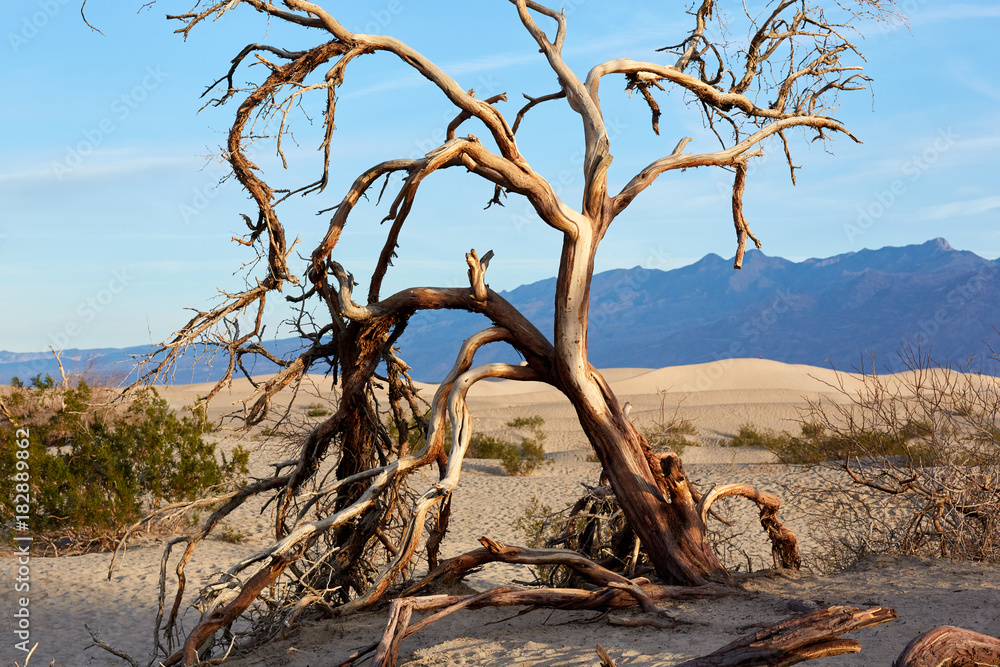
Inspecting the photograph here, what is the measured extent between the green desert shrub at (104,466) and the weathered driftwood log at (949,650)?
9.34m

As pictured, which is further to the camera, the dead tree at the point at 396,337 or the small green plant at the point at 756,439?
the small green plant at the point at 756,439

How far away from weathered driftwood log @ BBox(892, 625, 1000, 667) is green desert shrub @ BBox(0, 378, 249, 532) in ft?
30.6

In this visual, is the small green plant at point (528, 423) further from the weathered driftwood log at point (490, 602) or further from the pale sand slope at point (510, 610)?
the weathered driftwood log at point (490, 602)

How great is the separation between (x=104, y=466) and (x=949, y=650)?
1093 cm

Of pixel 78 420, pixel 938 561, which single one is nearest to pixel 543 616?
pixel 938 561

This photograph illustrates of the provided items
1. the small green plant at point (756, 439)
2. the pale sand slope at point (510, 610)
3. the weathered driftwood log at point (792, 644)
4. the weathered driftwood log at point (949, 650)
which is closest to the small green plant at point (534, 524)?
the pale sand slope at point (510, 610)

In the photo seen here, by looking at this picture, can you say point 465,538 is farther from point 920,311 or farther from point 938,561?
point 920,311

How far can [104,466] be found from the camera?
10.8m

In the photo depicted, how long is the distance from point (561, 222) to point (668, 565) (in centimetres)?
259

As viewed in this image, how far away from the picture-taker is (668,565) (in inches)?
209

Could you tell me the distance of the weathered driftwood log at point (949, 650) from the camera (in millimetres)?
3078

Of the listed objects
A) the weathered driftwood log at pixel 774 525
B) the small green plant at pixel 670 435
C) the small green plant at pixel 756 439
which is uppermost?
the weathered driftwood log at pixel 774 525

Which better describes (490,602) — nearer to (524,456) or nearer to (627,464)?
(627,464)

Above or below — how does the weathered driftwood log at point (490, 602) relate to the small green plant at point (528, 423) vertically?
above
